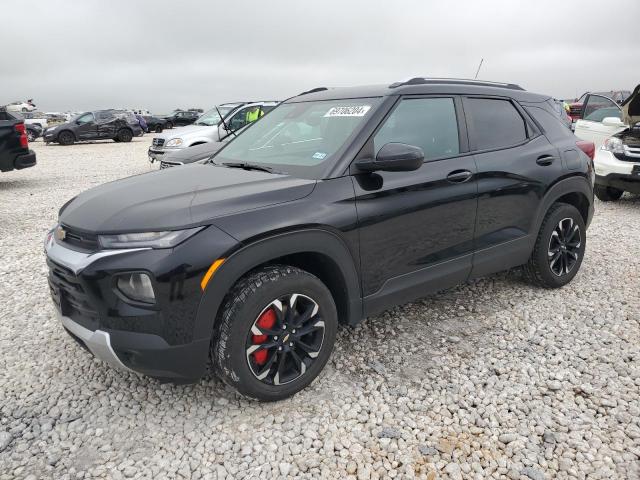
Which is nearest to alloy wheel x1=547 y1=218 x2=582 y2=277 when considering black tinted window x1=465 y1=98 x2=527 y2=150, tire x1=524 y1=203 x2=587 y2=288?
tire x1=524 y1=203 x2=587 y2=288

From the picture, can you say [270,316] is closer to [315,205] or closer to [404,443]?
[315,205]

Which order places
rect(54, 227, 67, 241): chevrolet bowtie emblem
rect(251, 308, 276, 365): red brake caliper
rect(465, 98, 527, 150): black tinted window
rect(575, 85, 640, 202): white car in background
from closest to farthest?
rect(251, 308, 276, 365): red brake caliper < rect(54, 227, 67, 241): chevrolet bowtie emblem < rect(465, 98, 527, 150): black tinted window < rect(575, 85, 640, 202): white car in background

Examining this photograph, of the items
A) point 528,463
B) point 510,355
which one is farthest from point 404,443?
point 510,355

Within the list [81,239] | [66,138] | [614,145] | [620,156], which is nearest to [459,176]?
[81,239]

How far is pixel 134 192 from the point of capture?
2820 mm

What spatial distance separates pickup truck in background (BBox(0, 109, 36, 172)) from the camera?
930 cm

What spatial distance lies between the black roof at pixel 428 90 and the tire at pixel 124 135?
21.5 metres

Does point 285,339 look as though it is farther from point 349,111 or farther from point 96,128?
point 96,128

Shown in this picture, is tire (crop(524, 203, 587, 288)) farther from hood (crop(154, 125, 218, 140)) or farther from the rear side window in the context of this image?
hood (crop(154, 125, 218, 140))

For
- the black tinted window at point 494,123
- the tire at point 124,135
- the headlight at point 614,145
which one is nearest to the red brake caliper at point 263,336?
the black tinted window at point 494,123

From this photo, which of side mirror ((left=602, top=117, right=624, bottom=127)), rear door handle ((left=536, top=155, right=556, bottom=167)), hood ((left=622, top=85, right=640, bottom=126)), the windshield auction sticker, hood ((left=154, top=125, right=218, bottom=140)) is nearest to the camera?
the windshield auction sticker

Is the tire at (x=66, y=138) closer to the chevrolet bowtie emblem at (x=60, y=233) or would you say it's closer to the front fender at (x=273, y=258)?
the chevrolet bowtie emblem at (x=60, y=233)

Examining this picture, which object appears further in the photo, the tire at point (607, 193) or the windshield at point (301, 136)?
the tire at point (607, 193)

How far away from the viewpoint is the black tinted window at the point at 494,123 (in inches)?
141
